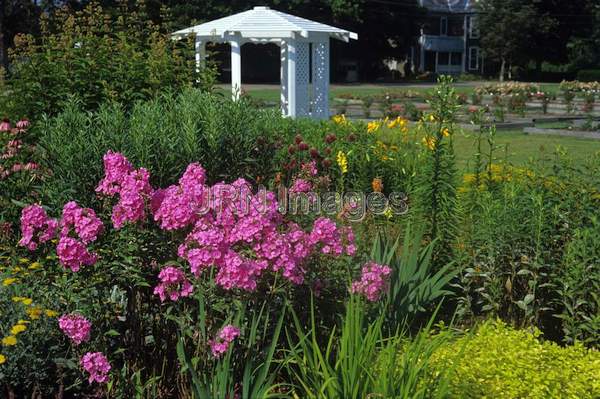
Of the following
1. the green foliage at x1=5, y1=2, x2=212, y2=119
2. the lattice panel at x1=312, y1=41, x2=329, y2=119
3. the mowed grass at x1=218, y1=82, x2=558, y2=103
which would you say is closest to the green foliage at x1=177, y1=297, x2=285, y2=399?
the green foliage at x1=5, y1=2, x2=212, y2=119

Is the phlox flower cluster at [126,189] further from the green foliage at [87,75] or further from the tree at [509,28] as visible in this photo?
the tree at [509,28]

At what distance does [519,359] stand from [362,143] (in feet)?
16.3

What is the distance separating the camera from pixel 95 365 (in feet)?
10.3

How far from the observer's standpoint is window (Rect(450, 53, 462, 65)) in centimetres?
6475

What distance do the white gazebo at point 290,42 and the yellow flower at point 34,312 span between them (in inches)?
488

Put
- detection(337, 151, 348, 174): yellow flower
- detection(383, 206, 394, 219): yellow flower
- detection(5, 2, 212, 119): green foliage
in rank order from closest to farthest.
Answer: detection(383, 206, 394, 219): yellow flower, detection(5, 2, 212, 119): green foliage, detection(337, 151, 348, 174): yellow flower

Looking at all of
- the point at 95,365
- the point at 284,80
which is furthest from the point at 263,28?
the point at 95,365

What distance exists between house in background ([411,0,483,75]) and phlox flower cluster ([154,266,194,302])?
61447 millimetres

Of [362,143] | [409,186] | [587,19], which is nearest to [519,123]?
[362,143]

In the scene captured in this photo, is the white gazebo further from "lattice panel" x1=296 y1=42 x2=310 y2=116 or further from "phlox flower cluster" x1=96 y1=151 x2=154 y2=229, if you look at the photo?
"phlox flower cluster" x1=96 y1=151 x2=154 y2=229

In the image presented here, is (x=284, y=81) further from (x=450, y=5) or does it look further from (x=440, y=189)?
(x=450, y=5)

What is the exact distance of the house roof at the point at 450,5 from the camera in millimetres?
64500

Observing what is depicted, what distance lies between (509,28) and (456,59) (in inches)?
514

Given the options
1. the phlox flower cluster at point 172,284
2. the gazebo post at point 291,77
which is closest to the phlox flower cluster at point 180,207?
the phlox flower cluster at point 172,284
